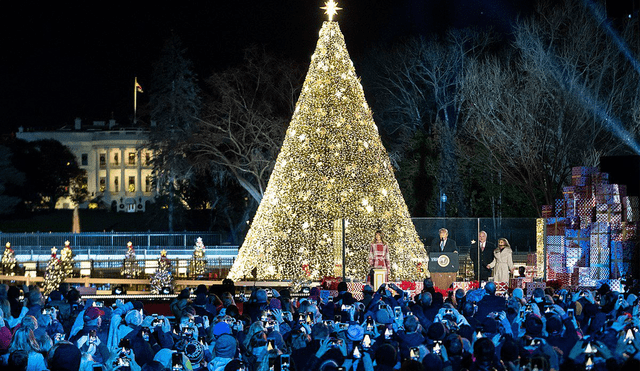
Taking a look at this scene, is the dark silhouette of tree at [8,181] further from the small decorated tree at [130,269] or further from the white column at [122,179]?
the small decorated tree at [130,269]

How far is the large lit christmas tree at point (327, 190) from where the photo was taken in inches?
918

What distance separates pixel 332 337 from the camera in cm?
936

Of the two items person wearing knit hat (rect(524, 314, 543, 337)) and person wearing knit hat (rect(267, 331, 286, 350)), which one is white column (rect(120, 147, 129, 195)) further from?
person wearing knit hat (rect(524, 314, 543, 337))

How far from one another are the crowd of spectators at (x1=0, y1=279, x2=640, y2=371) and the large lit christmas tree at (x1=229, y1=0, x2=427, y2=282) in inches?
385

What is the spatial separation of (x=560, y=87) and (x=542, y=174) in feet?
10.3

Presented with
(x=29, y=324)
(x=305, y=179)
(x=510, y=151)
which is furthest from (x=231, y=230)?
(x=29, y=324)

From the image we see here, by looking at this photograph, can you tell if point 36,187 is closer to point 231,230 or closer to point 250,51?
point 231,230

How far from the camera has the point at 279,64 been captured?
163 feet

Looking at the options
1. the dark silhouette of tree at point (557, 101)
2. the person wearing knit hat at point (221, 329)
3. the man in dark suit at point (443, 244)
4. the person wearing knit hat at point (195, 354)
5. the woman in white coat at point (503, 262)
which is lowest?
the person wearing knit hat at point (195, 354)

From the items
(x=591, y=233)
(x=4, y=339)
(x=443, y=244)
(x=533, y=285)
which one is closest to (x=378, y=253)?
(x=443, y=244)

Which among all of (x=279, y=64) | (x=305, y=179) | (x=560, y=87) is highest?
(x=279, y=64)

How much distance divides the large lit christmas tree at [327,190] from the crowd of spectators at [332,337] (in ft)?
32.1

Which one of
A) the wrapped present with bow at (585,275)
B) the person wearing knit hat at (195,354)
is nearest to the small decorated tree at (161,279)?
the wrapped present with bow at (585,275)

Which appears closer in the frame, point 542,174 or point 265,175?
point 542,174
